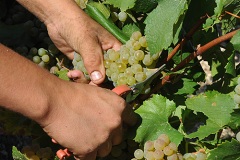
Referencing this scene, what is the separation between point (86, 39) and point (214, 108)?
43 cm

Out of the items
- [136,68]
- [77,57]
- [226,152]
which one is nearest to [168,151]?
[226,152]

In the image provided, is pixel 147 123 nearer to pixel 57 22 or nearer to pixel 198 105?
pixel 198 105

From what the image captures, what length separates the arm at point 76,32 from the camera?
152 cm

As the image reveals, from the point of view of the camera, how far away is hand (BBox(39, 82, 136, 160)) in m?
1.29

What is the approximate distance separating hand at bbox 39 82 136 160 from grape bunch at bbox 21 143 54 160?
0.21m

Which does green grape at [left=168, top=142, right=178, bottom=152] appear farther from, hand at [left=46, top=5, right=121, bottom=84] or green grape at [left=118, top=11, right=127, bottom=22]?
green grape at [left=118, top=11, right=127, bottom=22]

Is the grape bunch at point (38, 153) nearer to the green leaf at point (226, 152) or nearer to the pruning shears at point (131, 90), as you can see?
the pruning shears at point (131, 90)

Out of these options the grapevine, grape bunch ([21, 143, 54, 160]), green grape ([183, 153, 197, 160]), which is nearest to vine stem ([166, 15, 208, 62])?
the grapevine

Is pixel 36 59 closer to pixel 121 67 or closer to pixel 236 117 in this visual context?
pixel 121 67

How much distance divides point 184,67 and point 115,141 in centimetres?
32

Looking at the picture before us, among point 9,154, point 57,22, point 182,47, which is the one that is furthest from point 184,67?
point 9,154

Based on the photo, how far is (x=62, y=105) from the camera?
1282 mm

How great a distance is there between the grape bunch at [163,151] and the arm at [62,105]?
0.10 m

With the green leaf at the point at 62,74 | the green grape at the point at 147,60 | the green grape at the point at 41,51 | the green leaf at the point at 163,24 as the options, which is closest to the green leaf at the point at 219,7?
the green leaf at the point at 163,24
